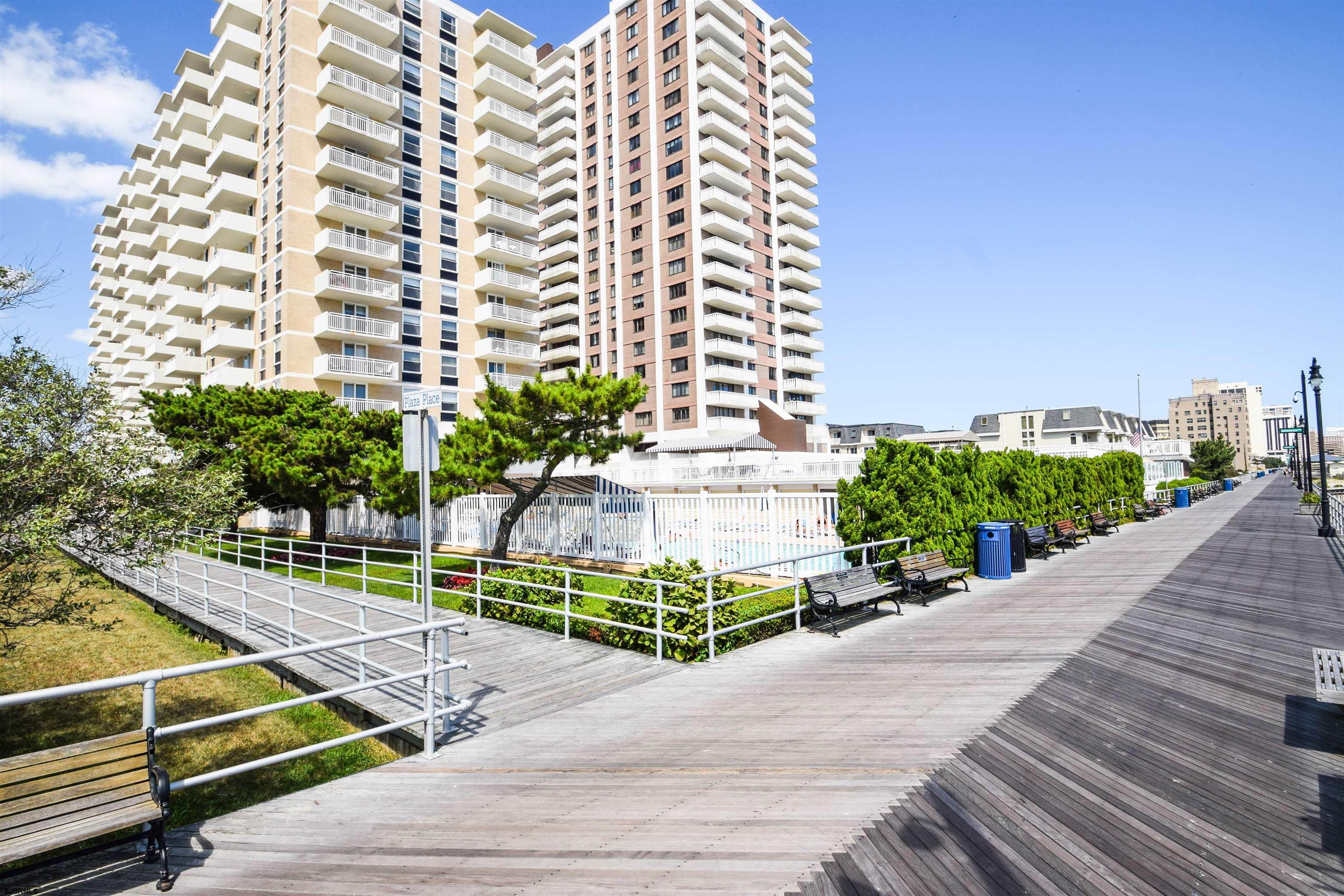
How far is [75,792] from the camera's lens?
395 centimetres

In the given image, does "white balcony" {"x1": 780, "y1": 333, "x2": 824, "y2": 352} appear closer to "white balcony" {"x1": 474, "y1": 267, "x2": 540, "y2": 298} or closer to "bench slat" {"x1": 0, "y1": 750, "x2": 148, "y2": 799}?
"white balcony" {"x1": 474, "y1": 267, "x2": 540, "y2": 298}

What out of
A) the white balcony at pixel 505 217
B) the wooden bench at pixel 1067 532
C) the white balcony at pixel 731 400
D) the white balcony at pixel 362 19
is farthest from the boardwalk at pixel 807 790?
the white balcony at pixel 362 19

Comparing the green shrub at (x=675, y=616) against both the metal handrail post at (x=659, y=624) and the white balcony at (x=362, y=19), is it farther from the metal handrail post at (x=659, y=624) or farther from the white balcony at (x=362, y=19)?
the white balcony at (x=362, y=19)

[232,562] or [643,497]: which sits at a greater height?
[643,497]

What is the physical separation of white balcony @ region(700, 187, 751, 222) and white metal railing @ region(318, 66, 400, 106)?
23.7m

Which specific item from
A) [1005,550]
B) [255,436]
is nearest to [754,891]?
[1005,550]

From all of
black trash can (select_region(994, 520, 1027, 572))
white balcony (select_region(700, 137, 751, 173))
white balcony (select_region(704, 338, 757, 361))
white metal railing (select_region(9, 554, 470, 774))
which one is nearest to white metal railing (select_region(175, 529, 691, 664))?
white metal railing (select_region(9, 554, 470, 774))

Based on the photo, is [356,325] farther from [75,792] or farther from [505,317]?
[75,792]

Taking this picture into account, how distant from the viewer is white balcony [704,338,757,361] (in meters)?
54.3

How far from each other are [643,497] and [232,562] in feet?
53.3

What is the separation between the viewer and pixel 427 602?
23.7 feet

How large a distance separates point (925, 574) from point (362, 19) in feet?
152

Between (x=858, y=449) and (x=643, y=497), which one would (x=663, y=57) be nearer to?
(x=643, y=497)

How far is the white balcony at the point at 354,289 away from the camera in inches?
1497
